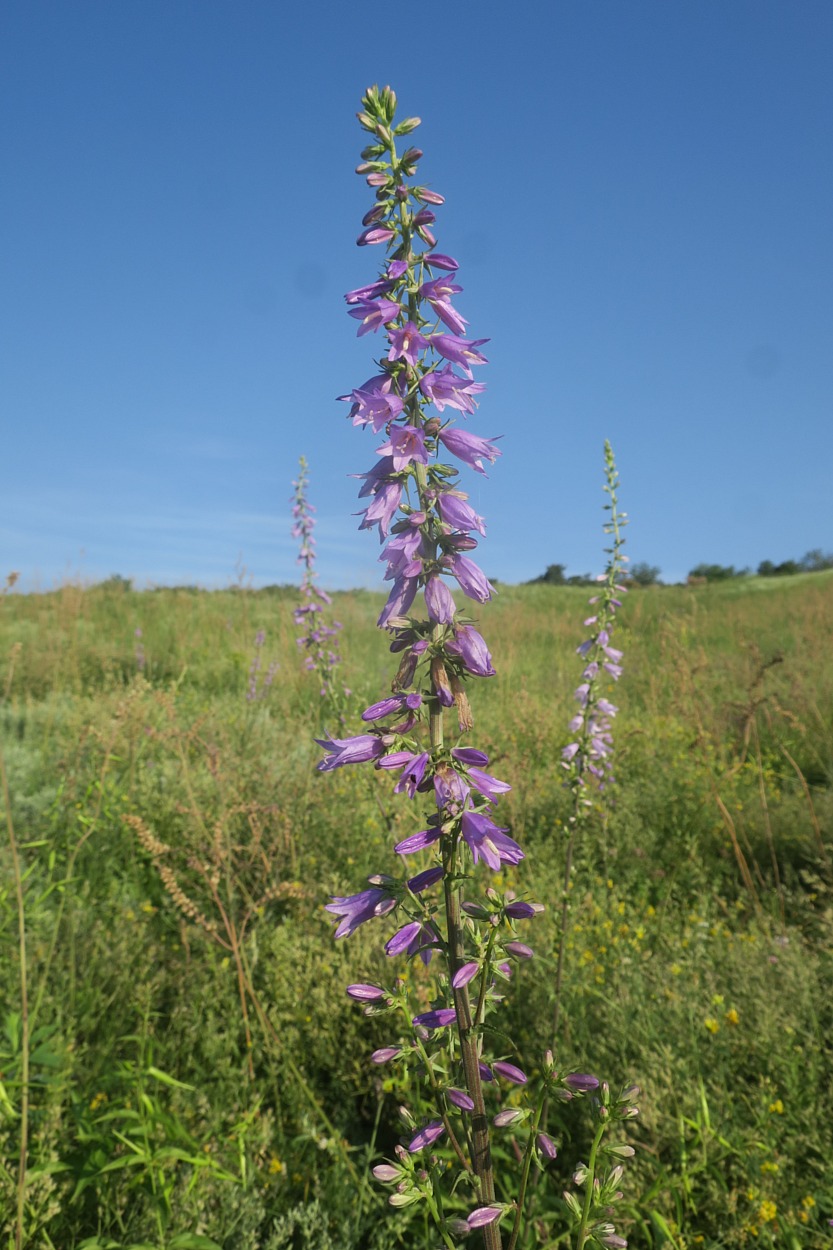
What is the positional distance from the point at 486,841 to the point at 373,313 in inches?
43.9

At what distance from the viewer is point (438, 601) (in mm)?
1461

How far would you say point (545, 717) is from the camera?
739cm

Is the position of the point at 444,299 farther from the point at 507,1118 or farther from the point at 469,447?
the point at 507,1118

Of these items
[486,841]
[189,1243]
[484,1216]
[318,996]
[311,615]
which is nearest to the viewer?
[484,1216]

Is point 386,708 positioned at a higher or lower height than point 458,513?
lower

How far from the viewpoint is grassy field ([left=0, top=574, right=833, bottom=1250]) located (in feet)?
7.50

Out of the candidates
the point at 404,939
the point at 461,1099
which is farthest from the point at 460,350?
the point at 461,1099

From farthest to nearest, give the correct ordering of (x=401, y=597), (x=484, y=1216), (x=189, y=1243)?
(x=189, y=1243) < (x=401, y=597) < (x=484, y=1216)

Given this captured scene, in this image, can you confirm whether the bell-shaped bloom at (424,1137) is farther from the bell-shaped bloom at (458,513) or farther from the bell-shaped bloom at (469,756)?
the bell-shaped bloom at (458,513)

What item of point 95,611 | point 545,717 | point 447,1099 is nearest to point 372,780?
point 447,1099

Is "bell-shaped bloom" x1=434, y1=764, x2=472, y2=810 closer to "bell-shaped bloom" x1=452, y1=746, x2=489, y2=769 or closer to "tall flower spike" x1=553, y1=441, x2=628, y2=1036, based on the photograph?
"bell-shaped bloom" x1=452, y1=746, x2=489, y2=769

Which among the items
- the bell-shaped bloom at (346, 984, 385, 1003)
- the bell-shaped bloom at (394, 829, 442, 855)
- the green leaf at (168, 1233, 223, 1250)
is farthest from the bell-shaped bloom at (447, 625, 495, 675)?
the green leaf at (168, 1233, 223, 1250)

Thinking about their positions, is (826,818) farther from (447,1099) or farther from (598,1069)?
(447,1099)

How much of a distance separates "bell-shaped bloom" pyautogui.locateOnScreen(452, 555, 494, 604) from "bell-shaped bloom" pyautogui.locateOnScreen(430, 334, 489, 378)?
430 millimetres
